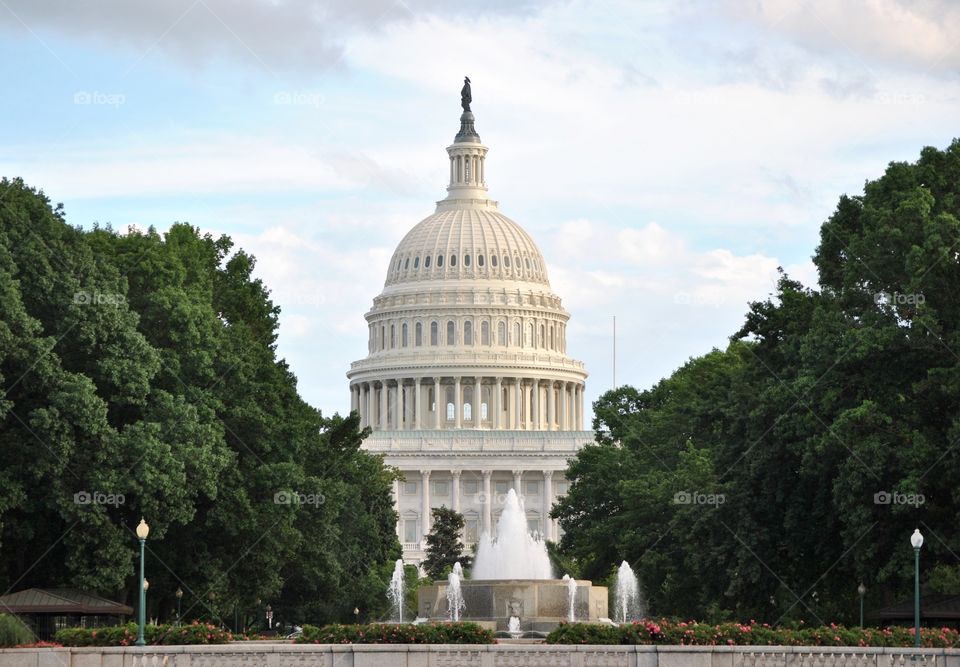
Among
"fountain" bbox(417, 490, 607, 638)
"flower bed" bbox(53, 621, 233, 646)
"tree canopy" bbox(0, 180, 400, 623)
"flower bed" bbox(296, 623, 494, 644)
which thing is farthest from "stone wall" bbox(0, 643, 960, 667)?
"tree canopy" bbox(0, 180, 400, 623)

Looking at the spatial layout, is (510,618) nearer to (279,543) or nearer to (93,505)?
(93,505)

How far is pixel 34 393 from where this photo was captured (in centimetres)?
6316

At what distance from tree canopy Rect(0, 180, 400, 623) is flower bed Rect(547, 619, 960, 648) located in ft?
74.3

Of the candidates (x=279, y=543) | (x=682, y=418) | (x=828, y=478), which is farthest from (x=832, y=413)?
(x=682, y=418)

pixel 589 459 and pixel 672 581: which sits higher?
pixel 589 459

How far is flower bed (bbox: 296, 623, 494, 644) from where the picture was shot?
4409 cm

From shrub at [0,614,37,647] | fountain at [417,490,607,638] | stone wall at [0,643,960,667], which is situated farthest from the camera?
fountain at [417,490,607,638]

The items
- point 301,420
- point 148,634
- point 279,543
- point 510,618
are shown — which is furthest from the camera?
point 301,420

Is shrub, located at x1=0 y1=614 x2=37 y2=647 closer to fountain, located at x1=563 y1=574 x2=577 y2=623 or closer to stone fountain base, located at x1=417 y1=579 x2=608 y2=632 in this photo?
stone fountain base, located at x1=417 y1=579 x2=608 y2=632

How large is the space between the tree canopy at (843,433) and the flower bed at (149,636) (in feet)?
70.8

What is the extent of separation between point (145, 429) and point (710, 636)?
25684mm

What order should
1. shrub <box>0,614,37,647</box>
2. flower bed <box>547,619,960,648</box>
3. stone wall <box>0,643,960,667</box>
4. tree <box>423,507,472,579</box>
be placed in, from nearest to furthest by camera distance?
stone wall <box>0,643,960,667</box>, flower bed <box>547,619,960,648</box>, shrub <box>0,614,37,647</box>, tree <box>423,507,472,579</box>

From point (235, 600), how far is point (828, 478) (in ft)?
79.7

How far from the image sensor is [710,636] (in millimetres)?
44062
